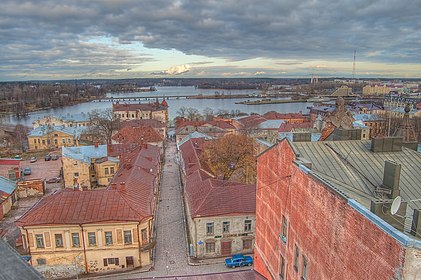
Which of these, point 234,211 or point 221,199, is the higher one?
point 221,199

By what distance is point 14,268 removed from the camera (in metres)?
7.75

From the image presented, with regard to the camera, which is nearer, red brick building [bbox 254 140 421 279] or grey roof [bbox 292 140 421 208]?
red brick building [bbox 254 140 421 279]

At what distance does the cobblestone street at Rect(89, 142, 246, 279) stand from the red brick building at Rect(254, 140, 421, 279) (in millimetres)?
6400

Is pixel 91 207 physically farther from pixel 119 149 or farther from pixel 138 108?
pixel 138 108

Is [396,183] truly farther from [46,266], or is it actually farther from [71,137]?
[71,137]

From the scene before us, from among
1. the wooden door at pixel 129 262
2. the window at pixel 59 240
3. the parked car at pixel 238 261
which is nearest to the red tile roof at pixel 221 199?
the parked car at pixel 238 261

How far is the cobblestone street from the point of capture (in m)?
21.8

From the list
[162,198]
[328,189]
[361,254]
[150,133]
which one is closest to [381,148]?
[328,189]

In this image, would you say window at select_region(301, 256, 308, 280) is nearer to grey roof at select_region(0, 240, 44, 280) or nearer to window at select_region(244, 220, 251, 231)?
grey roof at select_region(0, 240, 44, 280)

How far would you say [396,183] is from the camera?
10109 mm

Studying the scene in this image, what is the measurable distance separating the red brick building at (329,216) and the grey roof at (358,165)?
33 mm

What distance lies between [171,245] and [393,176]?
60.9 feet

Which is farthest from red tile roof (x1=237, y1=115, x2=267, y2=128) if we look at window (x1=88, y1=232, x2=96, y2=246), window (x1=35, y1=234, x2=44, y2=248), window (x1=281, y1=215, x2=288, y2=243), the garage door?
window (x1=281, y1=215, x2=288, y2=243)

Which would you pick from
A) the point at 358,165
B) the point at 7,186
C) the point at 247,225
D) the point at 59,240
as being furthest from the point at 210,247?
the point at 7,186
